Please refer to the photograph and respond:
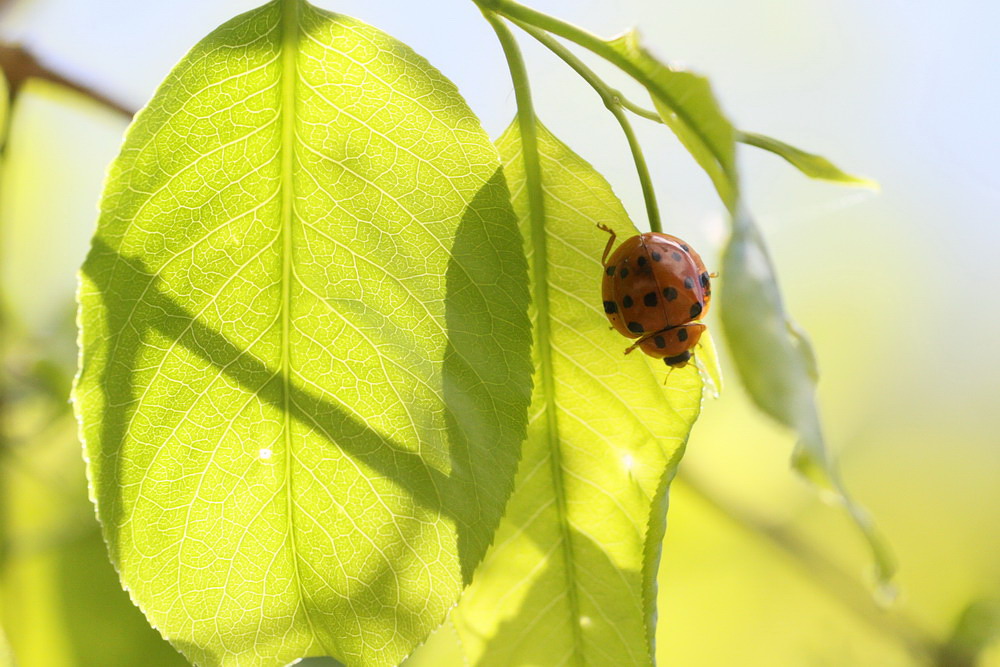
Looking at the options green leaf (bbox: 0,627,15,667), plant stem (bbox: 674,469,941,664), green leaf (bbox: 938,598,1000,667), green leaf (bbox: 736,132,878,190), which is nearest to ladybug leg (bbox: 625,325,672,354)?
green leaf (bbox: 736,132,878,190)

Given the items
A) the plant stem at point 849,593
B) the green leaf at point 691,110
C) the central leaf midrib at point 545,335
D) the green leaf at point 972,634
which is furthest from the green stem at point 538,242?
the green leaf at point 972,634

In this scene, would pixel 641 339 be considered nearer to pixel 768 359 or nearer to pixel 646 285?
pixel 646 285

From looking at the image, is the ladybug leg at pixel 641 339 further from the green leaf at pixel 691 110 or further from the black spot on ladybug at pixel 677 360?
the green leaf at pixel 691 110

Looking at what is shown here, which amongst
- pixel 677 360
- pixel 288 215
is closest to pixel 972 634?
pixel 677 360

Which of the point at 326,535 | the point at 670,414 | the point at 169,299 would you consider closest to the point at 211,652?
the point at 326,535

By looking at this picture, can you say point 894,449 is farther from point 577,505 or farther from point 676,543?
point 577,505

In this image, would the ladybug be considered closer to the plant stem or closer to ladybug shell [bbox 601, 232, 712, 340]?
ladybug shell [bbox 601, 232, 712, 340]
